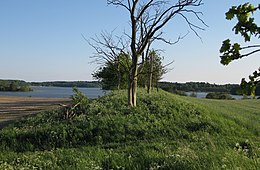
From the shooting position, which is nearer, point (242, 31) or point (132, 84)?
point (242, 31)

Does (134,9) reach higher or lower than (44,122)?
higher

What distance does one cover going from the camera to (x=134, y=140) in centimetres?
1123

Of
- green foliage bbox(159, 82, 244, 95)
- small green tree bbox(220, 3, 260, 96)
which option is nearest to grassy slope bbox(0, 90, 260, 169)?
small green tree bbox(220, 3, 260, 96)

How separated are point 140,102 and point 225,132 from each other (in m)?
4.94

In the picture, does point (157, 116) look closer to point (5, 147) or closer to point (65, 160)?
point (5, 147)

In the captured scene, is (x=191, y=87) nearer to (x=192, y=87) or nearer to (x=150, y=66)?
(x=192, y=87)

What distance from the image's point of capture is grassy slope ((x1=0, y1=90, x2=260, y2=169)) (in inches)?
265

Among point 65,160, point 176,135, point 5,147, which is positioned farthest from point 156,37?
point 65,160

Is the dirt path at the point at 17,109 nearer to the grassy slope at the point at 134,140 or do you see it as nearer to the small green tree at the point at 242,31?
the grassy slope at the point at 134,140

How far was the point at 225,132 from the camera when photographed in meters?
13.3

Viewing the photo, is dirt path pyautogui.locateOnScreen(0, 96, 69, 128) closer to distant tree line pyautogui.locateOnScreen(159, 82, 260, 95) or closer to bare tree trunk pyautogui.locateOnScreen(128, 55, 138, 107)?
bare tree trunk pyautogui.locateOnScreen(128, 55, 138, 107)

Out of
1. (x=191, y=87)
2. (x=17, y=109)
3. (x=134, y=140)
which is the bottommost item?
(x=17, y=109)

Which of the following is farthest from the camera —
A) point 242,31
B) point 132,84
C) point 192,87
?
point 192,87

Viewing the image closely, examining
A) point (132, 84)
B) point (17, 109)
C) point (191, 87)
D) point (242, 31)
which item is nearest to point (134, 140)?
point (132, 84)
